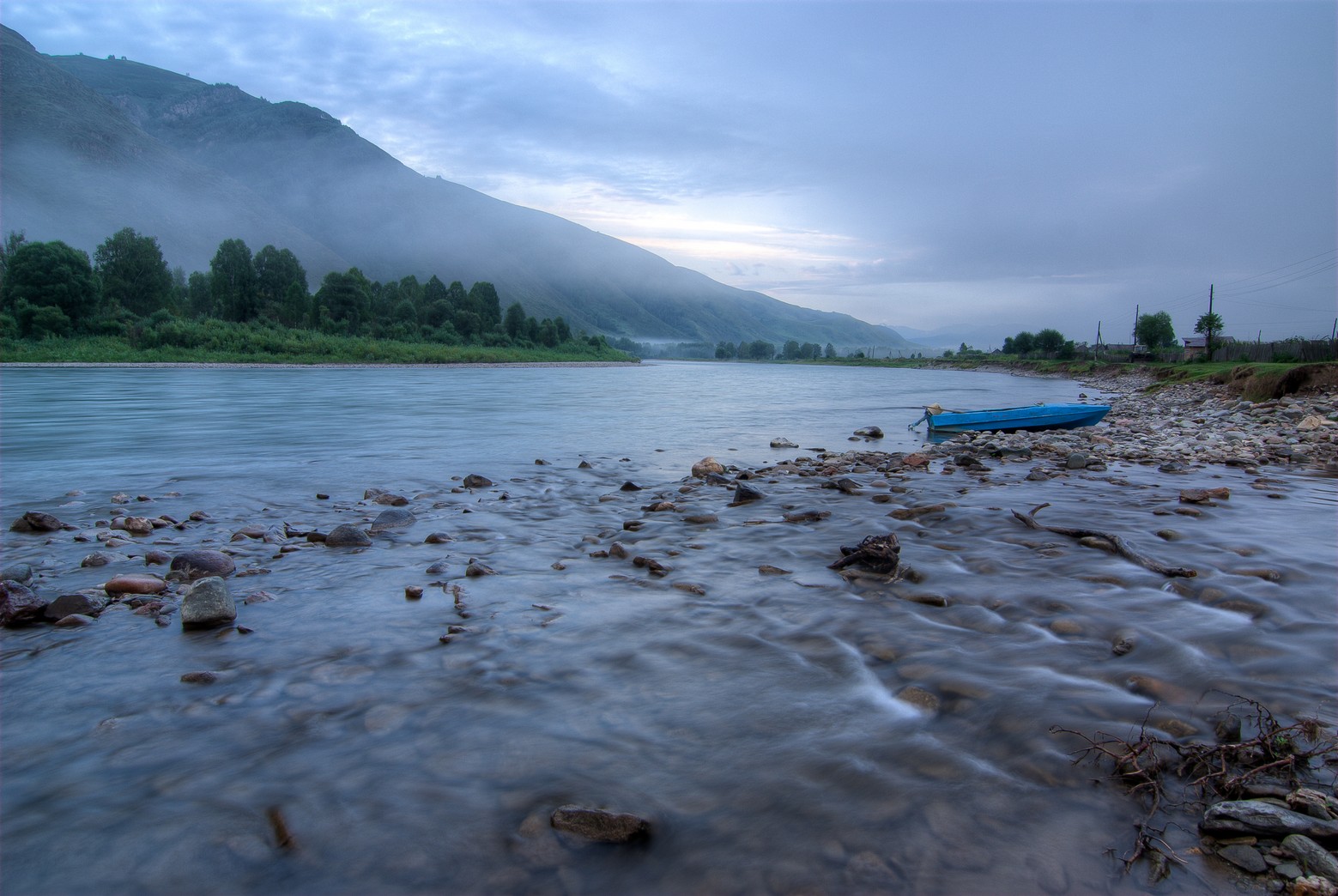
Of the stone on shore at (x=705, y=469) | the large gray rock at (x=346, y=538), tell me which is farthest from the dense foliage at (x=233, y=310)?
the large gray rock at (x=346, y=538)

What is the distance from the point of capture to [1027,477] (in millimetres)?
14586

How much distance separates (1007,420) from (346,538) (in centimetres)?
2411

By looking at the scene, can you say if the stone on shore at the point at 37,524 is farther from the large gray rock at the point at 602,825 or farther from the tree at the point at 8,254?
the tree at the point at 8,254

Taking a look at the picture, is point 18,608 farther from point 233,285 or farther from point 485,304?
point 485,304

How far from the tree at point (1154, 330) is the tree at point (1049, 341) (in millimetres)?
24390

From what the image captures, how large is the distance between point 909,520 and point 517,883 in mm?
8537

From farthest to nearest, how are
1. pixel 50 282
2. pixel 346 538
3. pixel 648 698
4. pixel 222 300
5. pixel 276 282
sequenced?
pixel 276 282, pixel 222 300, pixel 50 282, pixel 346 538, pixel 648 698

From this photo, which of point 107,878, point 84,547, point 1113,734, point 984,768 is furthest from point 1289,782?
point 84,547

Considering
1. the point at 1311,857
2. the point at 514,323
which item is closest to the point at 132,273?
the point at 514,323

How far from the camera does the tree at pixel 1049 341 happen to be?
516 feet

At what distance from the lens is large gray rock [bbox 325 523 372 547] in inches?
351

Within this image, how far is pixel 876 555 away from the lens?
7.85m

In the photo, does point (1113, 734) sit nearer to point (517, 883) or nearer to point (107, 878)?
point (517, 883)

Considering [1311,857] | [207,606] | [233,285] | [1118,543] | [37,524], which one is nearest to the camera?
[1311,857]
